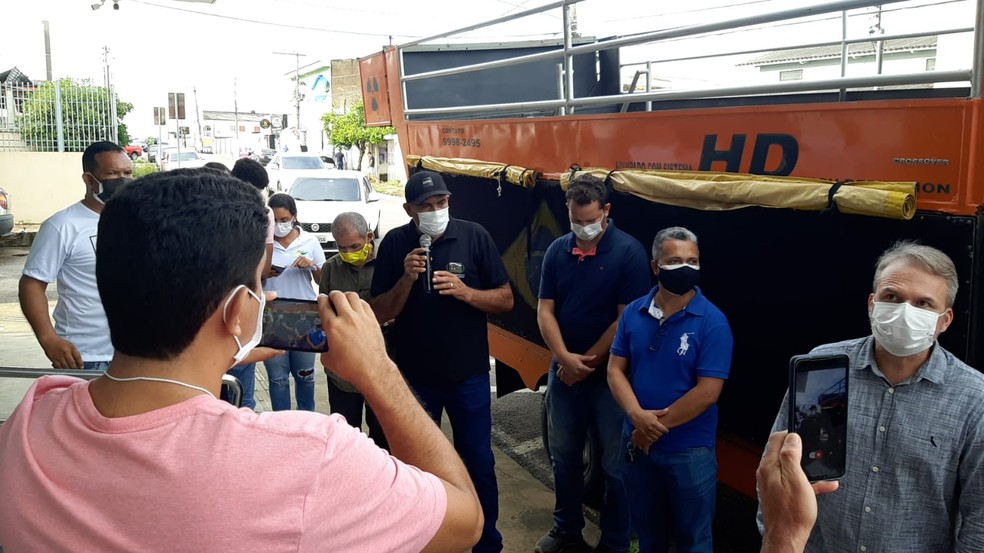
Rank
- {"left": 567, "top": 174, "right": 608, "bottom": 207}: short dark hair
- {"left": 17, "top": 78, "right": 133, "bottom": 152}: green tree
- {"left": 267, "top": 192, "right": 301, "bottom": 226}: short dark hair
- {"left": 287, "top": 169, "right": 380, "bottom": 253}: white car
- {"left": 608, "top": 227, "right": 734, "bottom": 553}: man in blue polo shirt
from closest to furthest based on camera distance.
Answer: {"left": 608, "top": 227, "right": 734, "bottom": 553}: man in blue polo shirt
{"left": 567, "top": 174, "right": 608, "bottom": 207}: short dark hair
{"left": 267, "top": 192, "right": 301, "bottom": 226}: short dark hair
{"left": 287, "top": 169, "right": 380, "bottom": 253}: white car
{"left": 17, "top": 78, "right": 133, "bottom": 152}: green tree

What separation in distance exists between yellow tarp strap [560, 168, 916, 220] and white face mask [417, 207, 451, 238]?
2.79 ft

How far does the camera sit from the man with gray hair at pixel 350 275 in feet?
15.2

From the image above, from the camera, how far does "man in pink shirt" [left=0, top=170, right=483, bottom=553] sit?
3.66 ft

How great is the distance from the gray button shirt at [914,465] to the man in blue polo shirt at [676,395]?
99 centimetres

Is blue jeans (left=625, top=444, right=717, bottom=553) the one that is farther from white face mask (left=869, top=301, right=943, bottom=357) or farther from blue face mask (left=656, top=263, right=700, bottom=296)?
white face mask (left=869, top=301, right=943, bottom=357)

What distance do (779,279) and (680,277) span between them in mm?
408

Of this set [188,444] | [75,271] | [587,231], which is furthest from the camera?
[587,231]

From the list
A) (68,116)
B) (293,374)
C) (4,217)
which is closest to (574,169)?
(293,374)

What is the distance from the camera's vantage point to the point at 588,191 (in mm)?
3951

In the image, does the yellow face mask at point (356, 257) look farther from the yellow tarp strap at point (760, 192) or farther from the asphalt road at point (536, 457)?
the asphalt road at point (536, 457)

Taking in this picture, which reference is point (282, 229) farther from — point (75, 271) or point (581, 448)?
point (581, 448)

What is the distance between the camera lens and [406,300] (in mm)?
4121

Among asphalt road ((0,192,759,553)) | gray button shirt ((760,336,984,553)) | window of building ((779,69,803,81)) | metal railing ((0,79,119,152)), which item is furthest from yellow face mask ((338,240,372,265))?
metal railing ((0,79,119,152))

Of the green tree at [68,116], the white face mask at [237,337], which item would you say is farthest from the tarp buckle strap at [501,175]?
the green tree at [68,116]
